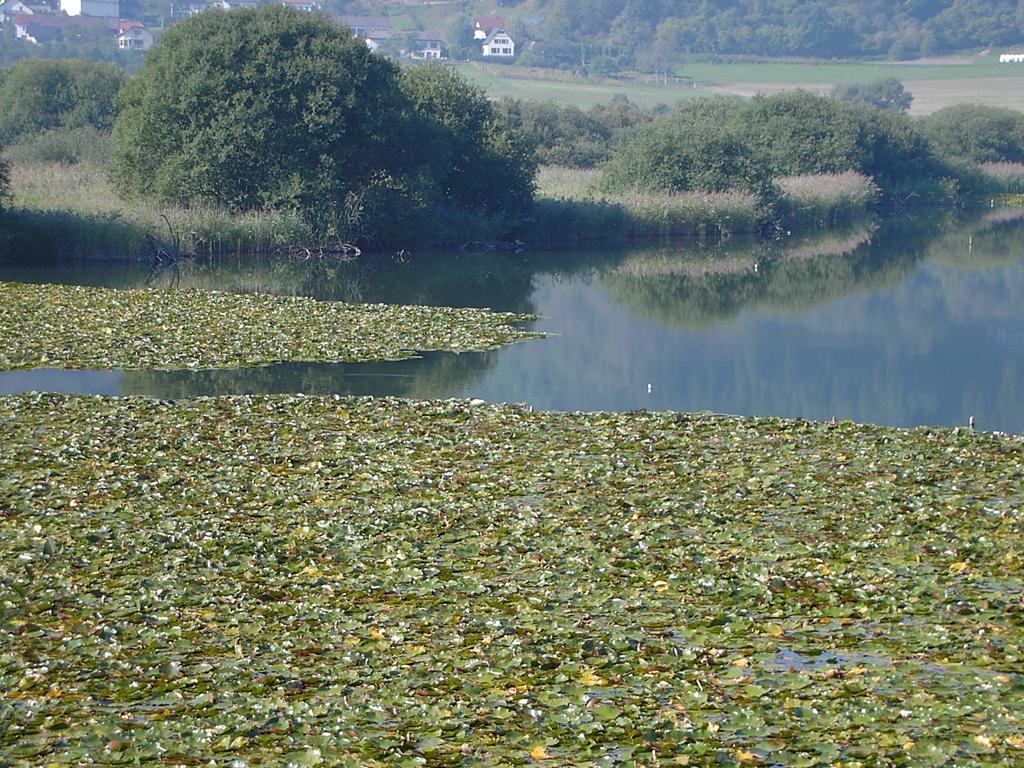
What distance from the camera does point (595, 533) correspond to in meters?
11.3

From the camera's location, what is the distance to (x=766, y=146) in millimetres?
65875

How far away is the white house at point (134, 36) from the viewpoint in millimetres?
143375

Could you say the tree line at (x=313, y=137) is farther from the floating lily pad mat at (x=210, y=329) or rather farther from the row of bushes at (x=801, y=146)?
the floating lily pad mat at (x=210, y=329)

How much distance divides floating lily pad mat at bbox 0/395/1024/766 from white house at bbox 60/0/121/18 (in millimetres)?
172420

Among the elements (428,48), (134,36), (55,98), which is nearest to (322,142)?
(55,98)

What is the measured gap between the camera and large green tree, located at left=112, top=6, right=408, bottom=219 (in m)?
39.8

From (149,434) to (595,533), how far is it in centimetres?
587

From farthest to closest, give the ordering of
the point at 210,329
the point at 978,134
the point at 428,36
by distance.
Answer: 1. the point at 428,36
2. the point at 978,134
3. the point at 210,329

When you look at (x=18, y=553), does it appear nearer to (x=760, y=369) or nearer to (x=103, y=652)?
(x=103, y=652)

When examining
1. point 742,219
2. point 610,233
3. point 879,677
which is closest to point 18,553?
point 879,677

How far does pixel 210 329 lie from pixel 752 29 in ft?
511

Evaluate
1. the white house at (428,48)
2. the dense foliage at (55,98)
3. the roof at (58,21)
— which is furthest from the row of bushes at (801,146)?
the roof at (58,21)

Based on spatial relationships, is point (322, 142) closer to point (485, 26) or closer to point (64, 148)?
point (64, 148)

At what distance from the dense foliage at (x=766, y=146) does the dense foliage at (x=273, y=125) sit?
12686 millimetres
